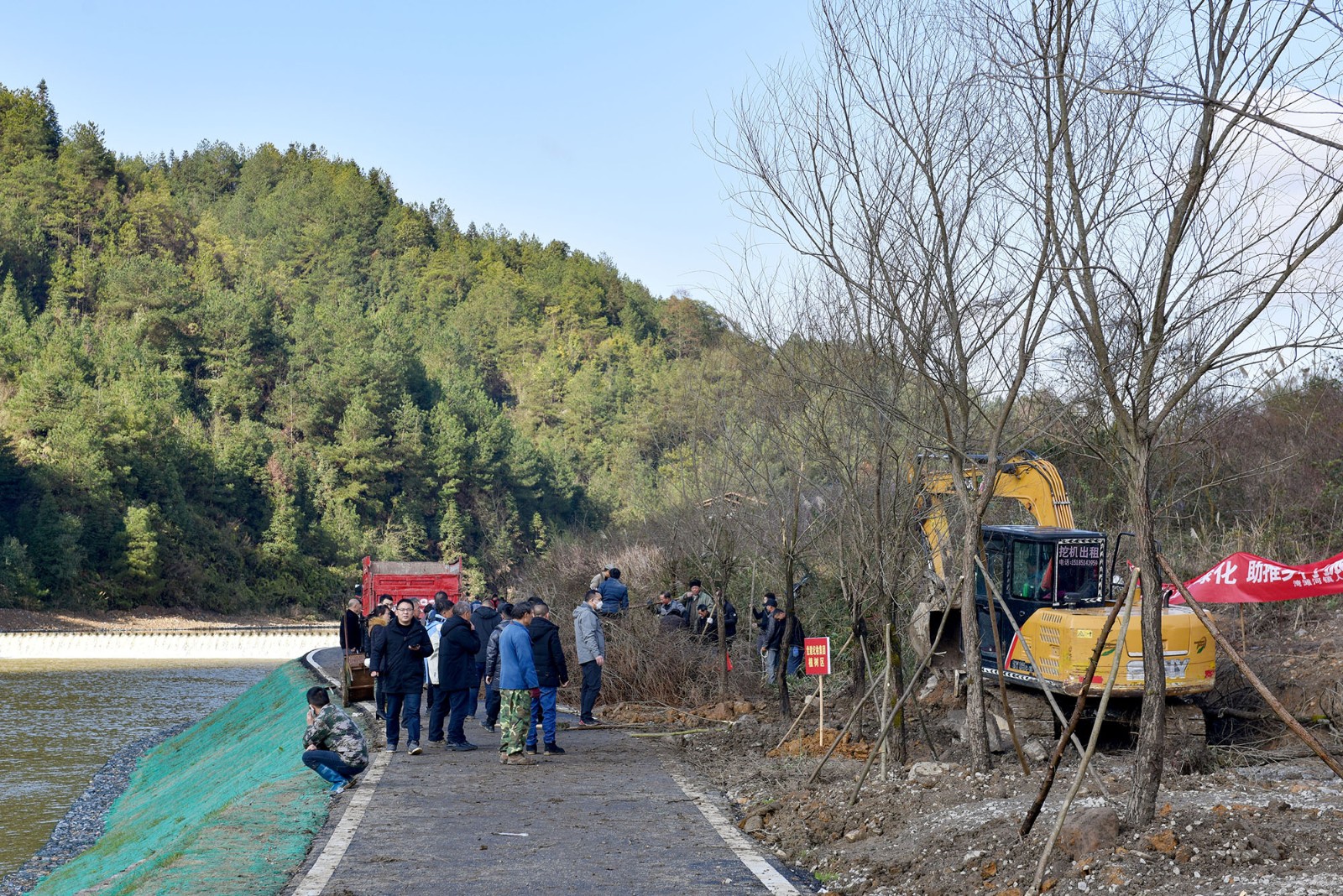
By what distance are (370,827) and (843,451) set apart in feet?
24.2

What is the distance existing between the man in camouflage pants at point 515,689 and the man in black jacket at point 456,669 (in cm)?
119

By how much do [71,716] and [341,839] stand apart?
2301cm

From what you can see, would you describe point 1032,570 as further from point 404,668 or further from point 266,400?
point 266,400

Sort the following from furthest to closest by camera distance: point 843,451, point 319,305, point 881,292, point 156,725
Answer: point 319,305
point 156,725
point 843,451
point 881,292

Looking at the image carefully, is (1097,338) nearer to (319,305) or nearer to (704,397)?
(704,397)

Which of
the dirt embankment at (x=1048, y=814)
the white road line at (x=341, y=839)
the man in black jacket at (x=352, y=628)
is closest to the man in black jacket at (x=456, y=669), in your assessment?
the white road line at (x=341, y=839)

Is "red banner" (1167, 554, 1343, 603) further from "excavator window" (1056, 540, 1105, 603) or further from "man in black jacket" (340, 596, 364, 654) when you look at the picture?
"man in black jacket" (340, 596, 364, 654)

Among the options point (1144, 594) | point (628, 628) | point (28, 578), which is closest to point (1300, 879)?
point (1144, 594)

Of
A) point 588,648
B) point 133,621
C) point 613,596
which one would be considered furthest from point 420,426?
point 588,648

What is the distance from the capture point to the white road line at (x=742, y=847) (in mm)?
8211

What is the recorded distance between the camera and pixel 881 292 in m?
11.8

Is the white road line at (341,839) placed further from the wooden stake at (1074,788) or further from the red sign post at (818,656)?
the red sign post at (818,656)

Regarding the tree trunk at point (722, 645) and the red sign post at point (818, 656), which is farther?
the tree trunk at point (722, 645)

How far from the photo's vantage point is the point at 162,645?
47.0 m
